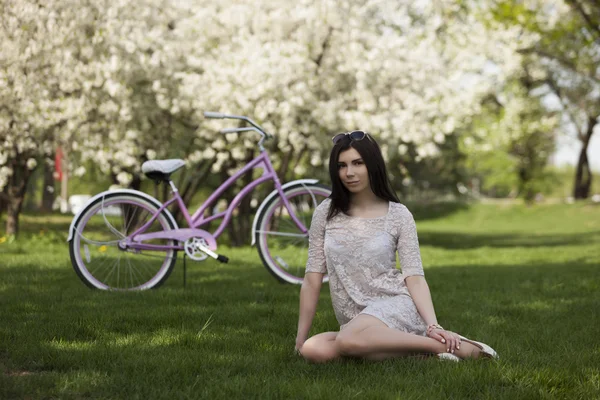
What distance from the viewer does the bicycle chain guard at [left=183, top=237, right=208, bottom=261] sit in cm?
613

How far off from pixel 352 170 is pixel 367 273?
57 cm

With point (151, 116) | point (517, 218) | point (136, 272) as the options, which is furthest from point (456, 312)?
point (517, 218)

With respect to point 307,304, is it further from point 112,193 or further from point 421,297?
point 112,193

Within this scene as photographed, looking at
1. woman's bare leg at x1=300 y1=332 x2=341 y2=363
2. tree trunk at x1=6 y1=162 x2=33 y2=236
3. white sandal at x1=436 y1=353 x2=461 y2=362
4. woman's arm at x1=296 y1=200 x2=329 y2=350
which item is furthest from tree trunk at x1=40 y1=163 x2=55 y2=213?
white sandal at x1=436 y1=353 x2=461 y2=362

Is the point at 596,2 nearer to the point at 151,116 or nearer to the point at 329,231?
the point at 151,116

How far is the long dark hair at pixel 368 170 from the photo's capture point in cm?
388

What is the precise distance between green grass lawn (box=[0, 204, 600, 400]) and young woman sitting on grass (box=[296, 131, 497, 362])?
4.5 inches

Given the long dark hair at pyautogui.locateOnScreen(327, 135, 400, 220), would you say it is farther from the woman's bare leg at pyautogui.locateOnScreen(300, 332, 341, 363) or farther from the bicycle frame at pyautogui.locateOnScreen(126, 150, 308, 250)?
the bicycle frame at pyautogui.locateOnScreen(126, 150, 308, 250)

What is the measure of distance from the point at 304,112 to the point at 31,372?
30.8 feet

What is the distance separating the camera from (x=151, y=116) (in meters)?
12.3

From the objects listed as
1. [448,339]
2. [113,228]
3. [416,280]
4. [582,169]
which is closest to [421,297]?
[416,280]

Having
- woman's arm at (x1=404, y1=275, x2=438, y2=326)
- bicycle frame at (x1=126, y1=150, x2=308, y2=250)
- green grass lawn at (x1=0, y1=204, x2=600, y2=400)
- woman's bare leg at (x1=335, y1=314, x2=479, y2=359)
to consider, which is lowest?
green grass lawn at (x1=0, y1=204, x2=600, y2=400)

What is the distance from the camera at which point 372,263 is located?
3.85 metres

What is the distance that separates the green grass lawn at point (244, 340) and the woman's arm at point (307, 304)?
0.52 feet
